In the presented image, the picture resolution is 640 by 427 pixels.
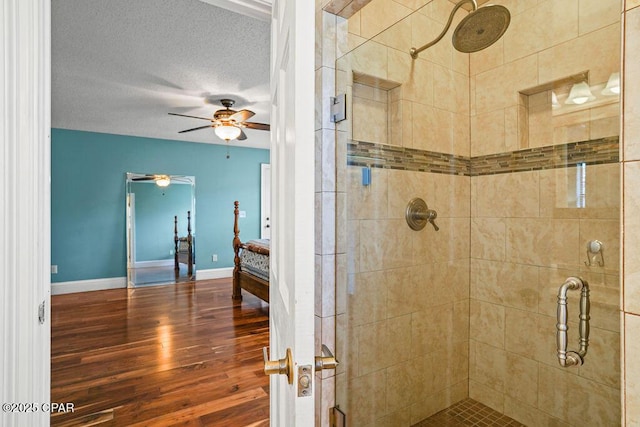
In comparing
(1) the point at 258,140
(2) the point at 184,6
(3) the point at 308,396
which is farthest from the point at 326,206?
(1) the point at 258,140

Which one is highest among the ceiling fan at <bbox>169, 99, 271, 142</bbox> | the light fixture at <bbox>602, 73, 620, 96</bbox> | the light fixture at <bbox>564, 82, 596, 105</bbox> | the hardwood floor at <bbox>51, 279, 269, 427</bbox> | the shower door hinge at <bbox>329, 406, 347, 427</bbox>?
the ceiling fan at <bbox>169, 99, 271, 142</bbox>

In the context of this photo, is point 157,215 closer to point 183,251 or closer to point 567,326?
point 183,251

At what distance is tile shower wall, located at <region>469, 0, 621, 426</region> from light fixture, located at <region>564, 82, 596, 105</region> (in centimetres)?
5

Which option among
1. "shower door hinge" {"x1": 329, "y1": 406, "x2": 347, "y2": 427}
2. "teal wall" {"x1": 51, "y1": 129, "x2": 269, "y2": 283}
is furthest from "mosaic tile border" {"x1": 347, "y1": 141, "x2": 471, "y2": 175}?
"teal wall" {"x1": 51, "y1": 129, "x2": 269, "y2": 283}

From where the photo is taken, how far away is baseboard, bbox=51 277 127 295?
4.84 meters

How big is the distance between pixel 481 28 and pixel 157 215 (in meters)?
5.54

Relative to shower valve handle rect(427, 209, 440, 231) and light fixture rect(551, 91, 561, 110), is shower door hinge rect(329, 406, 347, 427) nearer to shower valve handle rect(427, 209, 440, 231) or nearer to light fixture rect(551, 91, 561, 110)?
shower valve handle rect(427, 209, 440, 231)

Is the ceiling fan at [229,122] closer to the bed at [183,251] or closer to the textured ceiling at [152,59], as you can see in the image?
the textured ceiling at [152,59]

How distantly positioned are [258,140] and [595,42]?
5022 mm

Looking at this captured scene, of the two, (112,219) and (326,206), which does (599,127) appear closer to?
(326,206)

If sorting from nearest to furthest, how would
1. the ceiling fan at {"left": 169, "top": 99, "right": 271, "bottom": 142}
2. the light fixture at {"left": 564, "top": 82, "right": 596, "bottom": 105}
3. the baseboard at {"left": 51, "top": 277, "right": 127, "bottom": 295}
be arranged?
the light fixture at {"left": 564, "top": 82, "right": 596, "bottom": 105}, the ceiling fan at {"left": 169, "top": 99, "right": 271, "bottom": 142}, the baseboard at {"left": 51, "top": 277, "right": 127, "bottom": 295}

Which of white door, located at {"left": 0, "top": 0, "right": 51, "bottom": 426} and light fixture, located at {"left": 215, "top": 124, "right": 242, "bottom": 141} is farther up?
Answer: light fixture, located at {"left": 215, "top": 124, "right": 242, "bottom": 141}

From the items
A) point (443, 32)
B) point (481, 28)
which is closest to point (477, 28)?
point (481, 28)

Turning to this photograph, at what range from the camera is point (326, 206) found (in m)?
1.40
